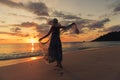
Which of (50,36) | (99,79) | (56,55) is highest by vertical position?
(50,36)

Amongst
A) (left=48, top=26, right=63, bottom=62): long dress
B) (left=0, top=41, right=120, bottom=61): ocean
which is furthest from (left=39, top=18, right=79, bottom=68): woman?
(left=0, top=41, right=120, bottom=61): ocean

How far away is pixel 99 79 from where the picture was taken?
Result: 6.91 m

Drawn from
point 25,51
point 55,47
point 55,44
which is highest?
point 55,44

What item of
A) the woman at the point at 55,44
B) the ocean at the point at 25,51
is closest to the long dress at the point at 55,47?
the woman at the point at 55,44

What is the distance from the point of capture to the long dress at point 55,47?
919 cm

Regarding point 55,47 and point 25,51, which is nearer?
point 55,47

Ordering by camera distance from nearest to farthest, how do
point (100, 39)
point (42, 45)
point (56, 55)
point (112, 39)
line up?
point (56, 55)
point (42, 45)
point (112, 39)
point (100, 39)

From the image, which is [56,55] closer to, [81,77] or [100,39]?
[81,77]

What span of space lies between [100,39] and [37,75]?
582ft

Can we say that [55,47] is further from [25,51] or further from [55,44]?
[25,51]

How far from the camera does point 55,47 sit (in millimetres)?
9227

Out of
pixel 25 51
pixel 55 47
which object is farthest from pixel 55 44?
pixel 25 51

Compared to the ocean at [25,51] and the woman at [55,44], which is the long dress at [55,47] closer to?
the woman at [55,44]

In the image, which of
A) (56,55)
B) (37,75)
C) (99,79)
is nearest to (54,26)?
(56,55)
